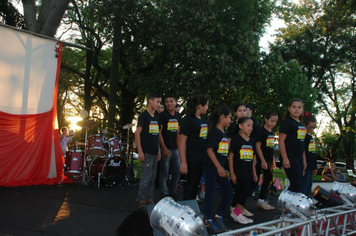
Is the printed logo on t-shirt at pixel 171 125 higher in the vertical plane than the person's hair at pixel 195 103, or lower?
lower

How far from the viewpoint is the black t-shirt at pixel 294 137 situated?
5641 mm

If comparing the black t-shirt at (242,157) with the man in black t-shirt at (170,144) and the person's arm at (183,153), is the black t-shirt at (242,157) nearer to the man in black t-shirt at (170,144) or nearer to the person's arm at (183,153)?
the person's arm at (183,153)

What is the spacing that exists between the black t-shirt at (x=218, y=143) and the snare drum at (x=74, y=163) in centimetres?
534

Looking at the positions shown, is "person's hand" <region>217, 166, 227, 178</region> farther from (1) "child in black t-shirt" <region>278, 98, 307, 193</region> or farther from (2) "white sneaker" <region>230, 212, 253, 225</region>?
(1) "child in black t-shirt" <region>278, 98, 307, 193</region>

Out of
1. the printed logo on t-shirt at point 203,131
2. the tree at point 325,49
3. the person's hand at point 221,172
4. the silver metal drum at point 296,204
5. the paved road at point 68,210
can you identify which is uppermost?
the tree at point 325,49

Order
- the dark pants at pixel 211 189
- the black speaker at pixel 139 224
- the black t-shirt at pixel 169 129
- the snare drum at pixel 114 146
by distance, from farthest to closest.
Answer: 1. the snare drum at pixel 114 146
2. the black t-shirt at pixel 169 129
3. the dark pants at pixel 211 189
4. the black speaker at pixel 139 224

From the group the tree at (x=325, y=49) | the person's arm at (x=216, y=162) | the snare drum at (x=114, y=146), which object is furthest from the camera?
the tree at (x=325, y=49)

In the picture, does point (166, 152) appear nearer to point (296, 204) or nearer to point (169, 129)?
point (169, 129)

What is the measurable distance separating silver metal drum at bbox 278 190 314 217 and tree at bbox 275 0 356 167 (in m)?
24.7

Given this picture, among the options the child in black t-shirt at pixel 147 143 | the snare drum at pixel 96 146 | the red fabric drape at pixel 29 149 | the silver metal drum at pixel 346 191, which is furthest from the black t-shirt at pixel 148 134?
the red fabric drape at pixel 29 149

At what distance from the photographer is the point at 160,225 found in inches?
112

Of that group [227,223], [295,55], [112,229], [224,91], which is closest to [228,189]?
[227,223]

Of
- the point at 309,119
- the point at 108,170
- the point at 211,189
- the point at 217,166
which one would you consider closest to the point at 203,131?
the point at 217,166

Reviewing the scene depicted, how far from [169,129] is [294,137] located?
90.1 inches
